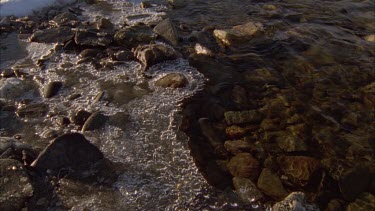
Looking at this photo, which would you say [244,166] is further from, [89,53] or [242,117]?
[89,53]

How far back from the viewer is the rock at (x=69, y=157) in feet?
11.9

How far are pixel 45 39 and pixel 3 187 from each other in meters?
3.53

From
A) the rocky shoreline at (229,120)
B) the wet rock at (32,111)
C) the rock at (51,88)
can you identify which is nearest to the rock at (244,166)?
the rocky shoreline at (229,120)

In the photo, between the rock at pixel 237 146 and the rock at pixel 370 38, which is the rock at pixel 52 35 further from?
the rock at pixel 370 38

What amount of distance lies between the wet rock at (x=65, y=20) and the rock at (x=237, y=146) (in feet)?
13.4

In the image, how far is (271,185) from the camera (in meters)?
3.54

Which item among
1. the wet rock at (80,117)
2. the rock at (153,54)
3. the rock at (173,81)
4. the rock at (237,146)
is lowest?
the rock at (237,146)

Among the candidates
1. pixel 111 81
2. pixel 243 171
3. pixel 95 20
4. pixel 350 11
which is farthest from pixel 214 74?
pixel 350 11

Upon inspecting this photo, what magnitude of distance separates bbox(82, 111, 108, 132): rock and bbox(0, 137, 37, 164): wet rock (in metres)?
0.66

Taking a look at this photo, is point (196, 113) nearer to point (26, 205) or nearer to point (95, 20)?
point (26, 205)

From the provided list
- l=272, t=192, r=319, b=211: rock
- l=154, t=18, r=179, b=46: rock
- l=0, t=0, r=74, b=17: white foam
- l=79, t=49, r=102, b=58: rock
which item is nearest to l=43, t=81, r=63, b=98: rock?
l=79, t=49, r=102, b=58: rock

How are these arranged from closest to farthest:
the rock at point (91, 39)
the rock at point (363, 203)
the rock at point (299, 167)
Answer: the rock at point (363, 203) < the rock at point (299, 167) < the rock at point (91, 39)

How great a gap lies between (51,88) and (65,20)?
2372 mm

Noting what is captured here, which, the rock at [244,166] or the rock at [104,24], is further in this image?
the rock at [104,24]
